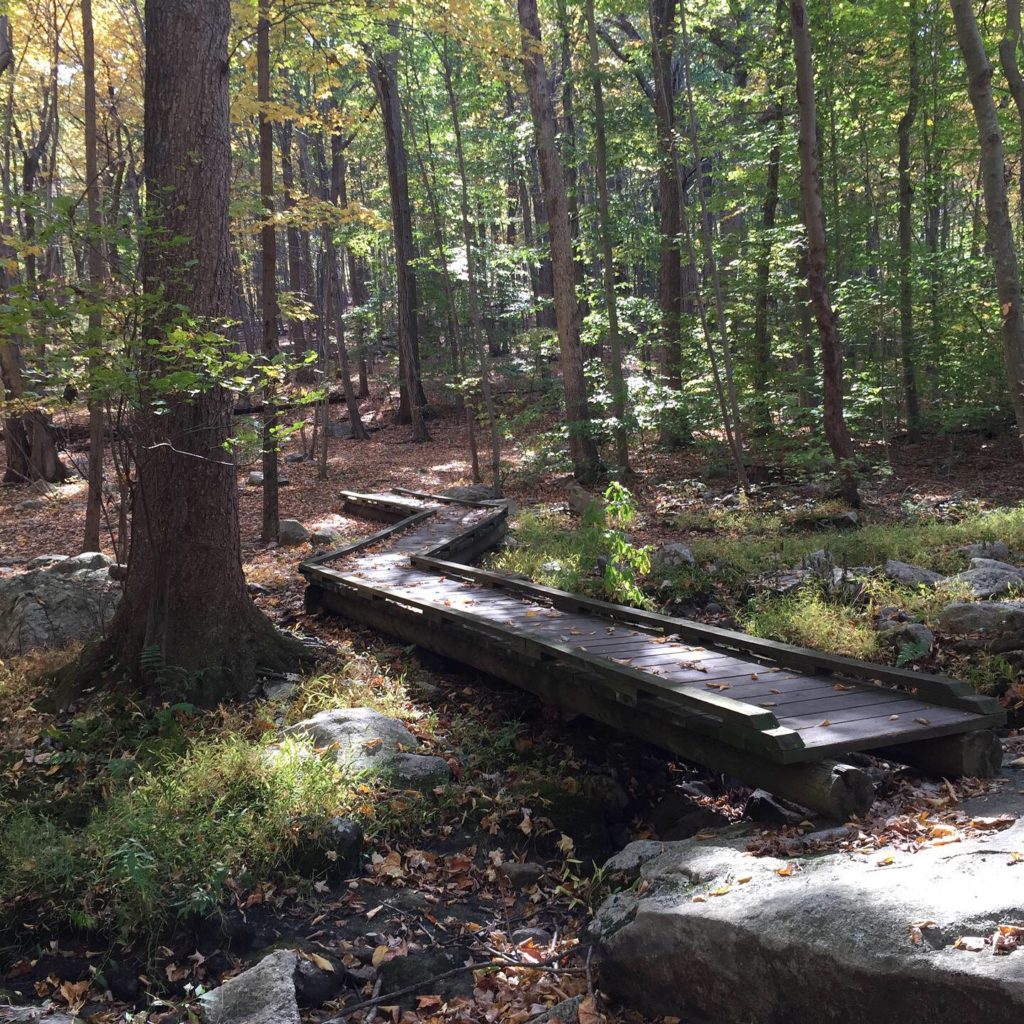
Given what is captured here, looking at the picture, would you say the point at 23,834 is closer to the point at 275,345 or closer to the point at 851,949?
the point at 851,949

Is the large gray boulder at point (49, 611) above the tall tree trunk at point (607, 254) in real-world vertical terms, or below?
below

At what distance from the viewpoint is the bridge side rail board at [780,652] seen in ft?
16.9

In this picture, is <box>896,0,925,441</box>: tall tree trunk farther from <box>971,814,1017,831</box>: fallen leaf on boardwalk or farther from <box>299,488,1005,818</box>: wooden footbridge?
<box>971,814,1017,831</box>: fallen leaf on boardwalk

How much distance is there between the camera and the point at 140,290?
271 inches

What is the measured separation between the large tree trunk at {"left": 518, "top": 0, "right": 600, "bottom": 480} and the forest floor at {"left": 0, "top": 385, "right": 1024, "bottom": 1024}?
6146mm

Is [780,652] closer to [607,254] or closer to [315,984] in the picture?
[315,984]

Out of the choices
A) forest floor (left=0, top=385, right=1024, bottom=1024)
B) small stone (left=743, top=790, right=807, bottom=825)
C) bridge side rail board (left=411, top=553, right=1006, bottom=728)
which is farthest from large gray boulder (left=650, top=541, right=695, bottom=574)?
small stone (left=743, top=790, right=807, bottom=825)

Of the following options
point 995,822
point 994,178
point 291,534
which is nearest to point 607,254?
point 994,178

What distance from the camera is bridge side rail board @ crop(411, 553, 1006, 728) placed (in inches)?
202

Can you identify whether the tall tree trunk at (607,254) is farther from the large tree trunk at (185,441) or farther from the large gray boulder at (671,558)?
the large tree trunk at (185,441)

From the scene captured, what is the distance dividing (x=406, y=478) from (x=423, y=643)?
11.0 metres

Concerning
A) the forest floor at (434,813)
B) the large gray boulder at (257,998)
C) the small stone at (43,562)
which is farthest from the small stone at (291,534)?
the large gray boulder at (257,998)

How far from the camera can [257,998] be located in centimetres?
390

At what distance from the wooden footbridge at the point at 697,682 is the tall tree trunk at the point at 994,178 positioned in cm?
618
